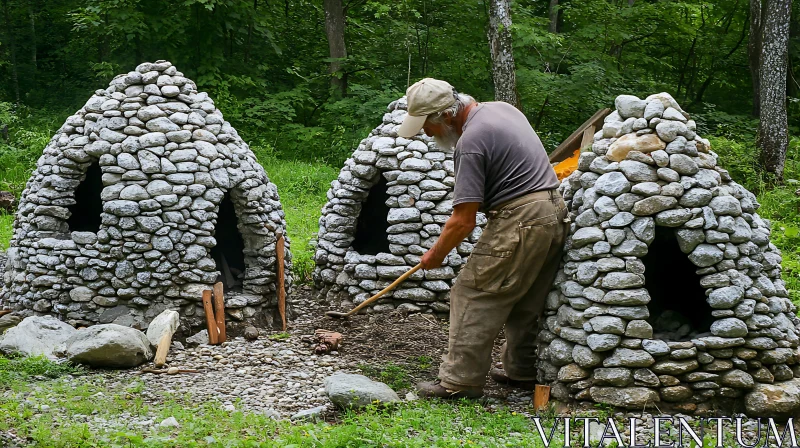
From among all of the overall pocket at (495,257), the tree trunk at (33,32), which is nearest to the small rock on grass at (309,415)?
the overall pocket at (495,257)

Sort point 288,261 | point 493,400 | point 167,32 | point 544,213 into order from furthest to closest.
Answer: point 167,32 < point 288,261 < point 493,400 < point 544,213

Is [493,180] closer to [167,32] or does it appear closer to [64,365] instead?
[64,365]


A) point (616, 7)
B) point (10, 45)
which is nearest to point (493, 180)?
point (616, 7)

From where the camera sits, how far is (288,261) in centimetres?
831

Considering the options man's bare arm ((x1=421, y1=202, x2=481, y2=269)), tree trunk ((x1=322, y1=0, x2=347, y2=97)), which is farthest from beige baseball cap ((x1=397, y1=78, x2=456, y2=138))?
tree trunk ((x1=322, y1=0, x2=347, y2=97))

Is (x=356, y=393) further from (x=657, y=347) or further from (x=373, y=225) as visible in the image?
(x=373, y=225)

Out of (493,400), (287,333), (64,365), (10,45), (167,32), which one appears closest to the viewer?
(493,400)

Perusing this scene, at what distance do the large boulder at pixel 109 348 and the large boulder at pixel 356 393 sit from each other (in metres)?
1.86

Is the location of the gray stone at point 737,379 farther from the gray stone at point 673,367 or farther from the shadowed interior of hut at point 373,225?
the shadowed interior of hut at point 373,225

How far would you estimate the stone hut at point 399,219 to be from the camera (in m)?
7.41

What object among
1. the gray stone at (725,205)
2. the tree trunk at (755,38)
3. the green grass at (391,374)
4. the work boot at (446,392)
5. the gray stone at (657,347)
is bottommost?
the green grass at (391,374)

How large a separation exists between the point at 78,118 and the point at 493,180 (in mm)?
4452

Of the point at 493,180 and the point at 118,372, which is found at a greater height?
the point at 493,180

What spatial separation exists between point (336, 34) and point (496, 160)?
11.6m
